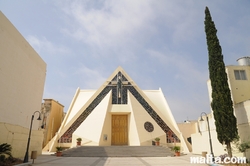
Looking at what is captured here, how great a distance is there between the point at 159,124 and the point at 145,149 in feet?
17.2

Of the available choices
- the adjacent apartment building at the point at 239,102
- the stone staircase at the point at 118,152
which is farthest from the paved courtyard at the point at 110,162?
the adjacent apartment building at the point at 239,102

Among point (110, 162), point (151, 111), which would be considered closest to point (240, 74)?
point (110, 162)

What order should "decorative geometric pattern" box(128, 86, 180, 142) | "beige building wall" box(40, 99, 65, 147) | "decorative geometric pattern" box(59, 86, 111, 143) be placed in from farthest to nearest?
1. "beige building wall" box(40, 99, 65, 147)
2. "decorative geometric pattern" box(128, 86, 180, 142)
3. "decorative geometric pattern" box(59, 86, 111, 143)

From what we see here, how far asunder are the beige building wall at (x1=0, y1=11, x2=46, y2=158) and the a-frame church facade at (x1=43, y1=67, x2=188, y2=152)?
15.7 feet

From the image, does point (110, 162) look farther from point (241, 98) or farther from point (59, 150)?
point (241, 98)

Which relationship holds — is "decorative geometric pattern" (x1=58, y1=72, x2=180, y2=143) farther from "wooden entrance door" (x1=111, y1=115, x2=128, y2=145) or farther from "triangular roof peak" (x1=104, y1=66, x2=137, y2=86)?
"wooden entrance door" (x1=111, y1=115, x2=128, y2=145)

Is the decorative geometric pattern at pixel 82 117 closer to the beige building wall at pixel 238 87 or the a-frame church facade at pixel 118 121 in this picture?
the a-frame church facade at pixel 118 121

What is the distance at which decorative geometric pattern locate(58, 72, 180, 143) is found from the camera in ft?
66.6

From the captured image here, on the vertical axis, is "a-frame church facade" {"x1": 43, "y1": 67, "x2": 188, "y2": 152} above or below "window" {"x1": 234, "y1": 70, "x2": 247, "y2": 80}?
below

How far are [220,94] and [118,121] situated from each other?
13492 mm

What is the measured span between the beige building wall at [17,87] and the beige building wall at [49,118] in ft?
23.7

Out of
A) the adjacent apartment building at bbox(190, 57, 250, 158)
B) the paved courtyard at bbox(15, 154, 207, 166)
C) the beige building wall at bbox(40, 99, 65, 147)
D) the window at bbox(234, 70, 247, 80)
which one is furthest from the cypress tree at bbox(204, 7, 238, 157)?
the beige building wall at bbox(40, 99, 65, 147)

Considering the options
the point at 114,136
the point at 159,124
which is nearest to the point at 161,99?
the point at 159,124

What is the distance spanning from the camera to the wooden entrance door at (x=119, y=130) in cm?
2106
